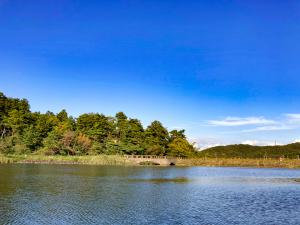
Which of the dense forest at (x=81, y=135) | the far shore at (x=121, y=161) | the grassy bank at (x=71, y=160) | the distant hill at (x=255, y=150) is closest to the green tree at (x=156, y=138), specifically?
the dense forest at (x=81, y=135)

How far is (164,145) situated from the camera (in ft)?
375

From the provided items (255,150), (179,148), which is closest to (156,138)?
(179,148)

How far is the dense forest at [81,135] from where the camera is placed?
99625 millimetres

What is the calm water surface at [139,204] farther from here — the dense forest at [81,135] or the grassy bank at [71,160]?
the dense forest at [81,135]

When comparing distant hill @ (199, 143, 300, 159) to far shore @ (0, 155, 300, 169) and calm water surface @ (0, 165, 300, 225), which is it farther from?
calm water surface @ (0, 165, 300, 225)

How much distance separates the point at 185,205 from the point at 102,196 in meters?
7.88

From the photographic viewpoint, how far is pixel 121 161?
94312mm

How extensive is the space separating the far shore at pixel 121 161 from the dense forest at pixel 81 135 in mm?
7298

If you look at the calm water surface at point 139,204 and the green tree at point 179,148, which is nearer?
the calm water surface at point 139,204

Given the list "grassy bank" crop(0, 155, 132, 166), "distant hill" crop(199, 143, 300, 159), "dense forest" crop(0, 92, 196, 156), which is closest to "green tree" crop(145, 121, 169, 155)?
"dense forest" crop(0, 92, 196, 156)

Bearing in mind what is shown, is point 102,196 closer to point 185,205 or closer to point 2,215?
point 185,205

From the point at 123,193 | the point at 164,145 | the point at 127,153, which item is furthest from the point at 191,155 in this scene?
the point at 123,193

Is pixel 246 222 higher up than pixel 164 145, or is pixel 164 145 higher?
pixel 164 145

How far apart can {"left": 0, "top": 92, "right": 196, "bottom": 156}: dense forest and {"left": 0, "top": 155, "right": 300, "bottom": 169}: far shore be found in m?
7.30
